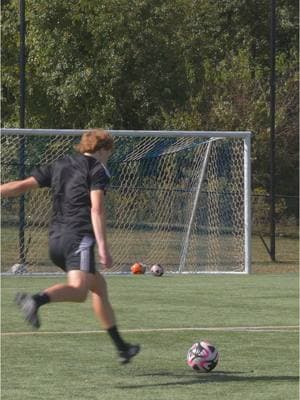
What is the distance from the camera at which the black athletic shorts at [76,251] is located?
804 cm

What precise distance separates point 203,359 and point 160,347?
147 cm

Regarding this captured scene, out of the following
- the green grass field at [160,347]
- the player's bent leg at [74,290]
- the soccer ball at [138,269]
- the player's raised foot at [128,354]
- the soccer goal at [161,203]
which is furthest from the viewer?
the soccer goal at [161,203]

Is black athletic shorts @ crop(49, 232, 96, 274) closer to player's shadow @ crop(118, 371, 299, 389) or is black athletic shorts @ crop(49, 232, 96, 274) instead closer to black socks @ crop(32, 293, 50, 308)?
black socks @ crop(32, 293, 50, 308)

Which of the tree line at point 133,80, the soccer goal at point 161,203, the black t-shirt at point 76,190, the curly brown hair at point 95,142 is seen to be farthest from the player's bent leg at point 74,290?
the tree line at point 133,80

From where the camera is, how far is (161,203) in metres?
21.4

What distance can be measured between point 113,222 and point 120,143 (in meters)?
1.54

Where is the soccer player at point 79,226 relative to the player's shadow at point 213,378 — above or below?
above

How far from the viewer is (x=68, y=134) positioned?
62.7 ft

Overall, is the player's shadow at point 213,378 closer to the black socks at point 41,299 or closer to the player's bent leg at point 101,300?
the player's bent leg at point 101,300

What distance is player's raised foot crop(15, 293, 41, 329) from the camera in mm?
7867

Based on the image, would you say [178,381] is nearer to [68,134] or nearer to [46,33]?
[68,134]

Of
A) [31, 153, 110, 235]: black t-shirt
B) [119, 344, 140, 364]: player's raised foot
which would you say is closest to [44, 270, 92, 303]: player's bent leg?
[31, 153, 110, 235]: black t-shirt

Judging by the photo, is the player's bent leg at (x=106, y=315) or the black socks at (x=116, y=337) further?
the black socks at (x=116, y=337)

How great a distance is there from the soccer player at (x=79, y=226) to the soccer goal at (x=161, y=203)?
1139 cm
